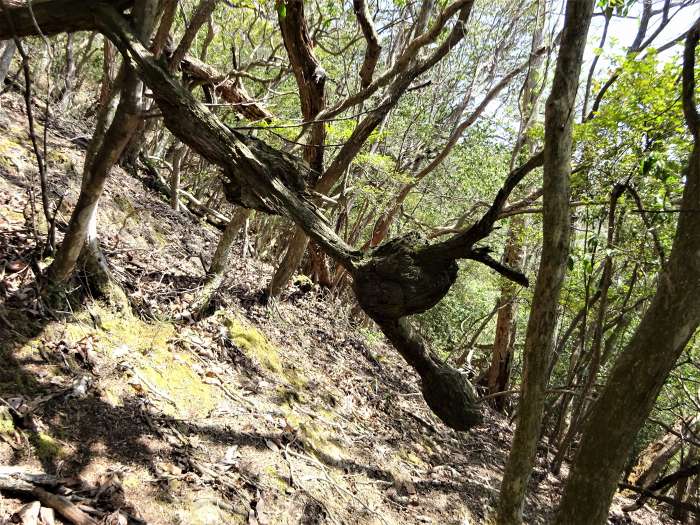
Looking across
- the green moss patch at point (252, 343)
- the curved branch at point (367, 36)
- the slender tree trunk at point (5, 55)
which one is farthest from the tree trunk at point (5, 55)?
the curved branch at point (367, 36)

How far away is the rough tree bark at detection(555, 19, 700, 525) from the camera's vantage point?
9.14 feet

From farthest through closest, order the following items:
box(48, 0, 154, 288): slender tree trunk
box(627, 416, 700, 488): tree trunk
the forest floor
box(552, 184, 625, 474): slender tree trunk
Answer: box(627, 416, 700, 488): tree trunk → box(552, 184, 625, 474): slender tree trunk → box(48, 0, 154, 288): slender tree trunk → the forest floor

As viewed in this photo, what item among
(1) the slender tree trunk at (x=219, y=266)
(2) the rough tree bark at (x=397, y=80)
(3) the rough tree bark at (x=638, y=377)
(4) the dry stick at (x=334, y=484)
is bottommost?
(4) the dry stick at (x=334, y=484)

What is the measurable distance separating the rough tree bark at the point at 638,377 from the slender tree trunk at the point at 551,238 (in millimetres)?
527

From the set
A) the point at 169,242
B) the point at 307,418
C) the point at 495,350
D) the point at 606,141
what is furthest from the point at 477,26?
the point at 307,418

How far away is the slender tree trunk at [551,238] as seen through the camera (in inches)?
101

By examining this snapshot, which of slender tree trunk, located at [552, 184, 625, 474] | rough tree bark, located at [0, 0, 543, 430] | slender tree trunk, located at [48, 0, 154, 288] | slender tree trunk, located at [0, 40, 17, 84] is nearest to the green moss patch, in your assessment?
slender tree trunk, located at [48, 0, 154, 288]

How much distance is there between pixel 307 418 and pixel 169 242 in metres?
3.23

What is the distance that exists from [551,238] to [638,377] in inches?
42.3

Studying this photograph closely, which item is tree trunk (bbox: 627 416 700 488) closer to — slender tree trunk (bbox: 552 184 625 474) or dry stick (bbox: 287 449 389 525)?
slender tree trunk (bbox: 552 184 625 474)

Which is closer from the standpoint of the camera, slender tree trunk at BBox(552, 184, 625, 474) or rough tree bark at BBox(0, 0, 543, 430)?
rough tree bark at BBox(0, 0, 543, 430)

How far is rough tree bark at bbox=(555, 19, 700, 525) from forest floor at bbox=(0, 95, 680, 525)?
2.01 metres

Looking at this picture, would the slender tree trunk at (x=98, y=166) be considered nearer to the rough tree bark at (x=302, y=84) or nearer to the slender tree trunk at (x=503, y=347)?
the rough tree bark at (x=302, y=84)

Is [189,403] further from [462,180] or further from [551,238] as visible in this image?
[462,180]
